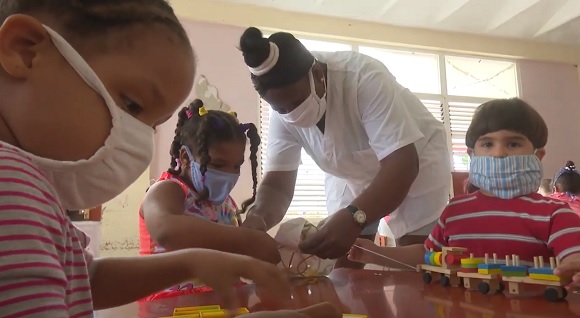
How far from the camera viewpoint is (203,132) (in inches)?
51.7

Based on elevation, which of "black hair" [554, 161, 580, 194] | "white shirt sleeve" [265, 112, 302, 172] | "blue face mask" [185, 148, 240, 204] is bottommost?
"black hair" [554, 161, 580, 194]

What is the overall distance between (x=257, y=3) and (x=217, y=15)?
14.2 inches

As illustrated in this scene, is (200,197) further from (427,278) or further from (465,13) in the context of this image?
(465,13)

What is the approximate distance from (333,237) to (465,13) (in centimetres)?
390

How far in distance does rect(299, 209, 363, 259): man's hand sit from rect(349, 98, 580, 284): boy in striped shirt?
8cm

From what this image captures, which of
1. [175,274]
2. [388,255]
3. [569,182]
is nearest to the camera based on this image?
[175,274]

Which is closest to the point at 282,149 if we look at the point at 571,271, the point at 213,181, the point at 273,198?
the point at 273,198

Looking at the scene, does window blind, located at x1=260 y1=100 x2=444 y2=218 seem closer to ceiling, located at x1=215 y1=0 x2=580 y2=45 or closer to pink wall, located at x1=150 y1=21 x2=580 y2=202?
pink wall, located at x1=150 y1=21 x2=580 y2=202

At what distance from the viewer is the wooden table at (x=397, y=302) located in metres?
0.68

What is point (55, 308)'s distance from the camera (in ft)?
1.12

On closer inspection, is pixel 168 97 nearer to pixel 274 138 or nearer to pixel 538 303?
pixel 538 303

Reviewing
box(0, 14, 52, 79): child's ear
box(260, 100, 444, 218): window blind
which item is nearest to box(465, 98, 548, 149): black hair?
box(0, 14, 52, 79): child's ear

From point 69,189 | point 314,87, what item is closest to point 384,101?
point 314,87

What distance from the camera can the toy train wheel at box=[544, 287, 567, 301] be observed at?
2.44ft
